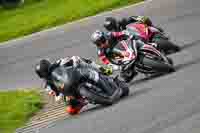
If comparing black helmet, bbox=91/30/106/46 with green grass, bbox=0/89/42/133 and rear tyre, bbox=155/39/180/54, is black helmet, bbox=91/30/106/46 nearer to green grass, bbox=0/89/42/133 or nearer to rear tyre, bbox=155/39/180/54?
green grass, bbox=0/89/42/133

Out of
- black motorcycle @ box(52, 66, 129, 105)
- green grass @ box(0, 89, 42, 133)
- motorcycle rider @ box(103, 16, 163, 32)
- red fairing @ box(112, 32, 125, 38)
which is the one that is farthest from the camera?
motorcycle rider @ box(103, 16, 163, 32)

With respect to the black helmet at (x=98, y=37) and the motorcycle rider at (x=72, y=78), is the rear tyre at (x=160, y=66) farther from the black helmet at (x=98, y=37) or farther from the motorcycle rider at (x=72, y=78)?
the motorcycle rider at (x=72, y=78)

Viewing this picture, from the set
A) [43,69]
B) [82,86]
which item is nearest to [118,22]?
[82,86]

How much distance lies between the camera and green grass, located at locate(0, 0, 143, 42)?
30.6 m

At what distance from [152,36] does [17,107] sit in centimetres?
438

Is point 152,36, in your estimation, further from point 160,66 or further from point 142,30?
point 160,66

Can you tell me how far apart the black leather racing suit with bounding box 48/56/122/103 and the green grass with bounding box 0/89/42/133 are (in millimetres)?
1332

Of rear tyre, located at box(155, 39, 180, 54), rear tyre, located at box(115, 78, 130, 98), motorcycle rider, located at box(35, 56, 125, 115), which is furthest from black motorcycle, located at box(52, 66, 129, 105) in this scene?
rear tyre, located at box(155, 39, 180, 54)

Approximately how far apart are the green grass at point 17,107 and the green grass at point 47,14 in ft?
30.8

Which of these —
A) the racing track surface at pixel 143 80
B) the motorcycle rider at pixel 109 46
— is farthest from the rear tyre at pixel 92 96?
the motorcycle rider at pixel 109 46

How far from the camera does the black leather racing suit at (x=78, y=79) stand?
16438 millimetres

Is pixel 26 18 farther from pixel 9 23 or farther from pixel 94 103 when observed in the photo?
pixel 94 103

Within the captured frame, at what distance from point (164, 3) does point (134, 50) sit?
11881 mm

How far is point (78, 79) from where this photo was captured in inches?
648
